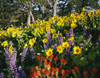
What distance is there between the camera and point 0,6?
1827 centimetres

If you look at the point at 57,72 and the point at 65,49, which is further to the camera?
the point at 65,49

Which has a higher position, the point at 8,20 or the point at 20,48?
the point at 20,48

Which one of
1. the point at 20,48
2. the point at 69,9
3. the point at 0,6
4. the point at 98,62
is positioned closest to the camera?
the point at 98,62

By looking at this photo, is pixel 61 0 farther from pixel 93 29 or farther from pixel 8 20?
pixel 93 29

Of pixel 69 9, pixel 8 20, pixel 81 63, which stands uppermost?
pixel 81 63

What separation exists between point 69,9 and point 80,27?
25830 mm

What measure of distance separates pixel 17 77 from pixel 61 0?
93.6 feet

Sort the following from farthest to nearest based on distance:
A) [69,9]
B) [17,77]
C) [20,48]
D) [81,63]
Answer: [69,9]
[20,48]
[17,77]
[81,63]

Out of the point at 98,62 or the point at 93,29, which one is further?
the point at 93,29

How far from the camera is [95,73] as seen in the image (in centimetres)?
120

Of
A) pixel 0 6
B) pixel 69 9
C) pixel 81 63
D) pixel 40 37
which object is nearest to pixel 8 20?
pixel 0 6

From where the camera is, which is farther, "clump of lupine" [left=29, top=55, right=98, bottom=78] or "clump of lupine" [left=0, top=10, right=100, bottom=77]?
"clump of lupine" [left=0, top=10, right=100, bottom=77]

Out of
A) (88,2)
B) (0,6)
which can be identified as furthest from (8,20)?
(88,2)

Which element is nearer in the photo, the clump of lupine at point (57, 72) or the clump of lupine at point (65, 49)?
the clump of lupine at point (57, 72)
